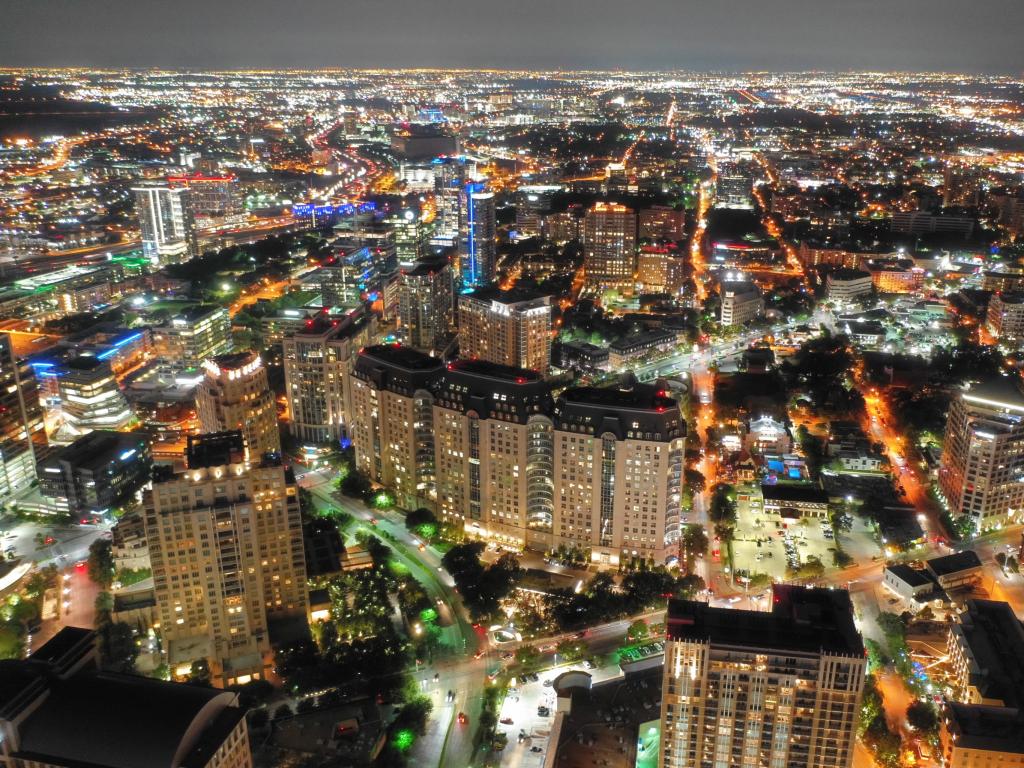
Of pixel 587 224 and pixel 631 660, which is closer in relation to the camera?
pixel 631 660

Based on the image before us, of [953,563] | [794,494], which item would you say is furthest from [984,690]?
[794,494]

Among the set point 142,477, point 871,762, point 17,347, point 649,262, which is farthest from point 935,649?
point 17,347

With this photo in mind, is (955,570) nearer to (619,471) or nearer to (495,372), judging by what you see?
(619,471)

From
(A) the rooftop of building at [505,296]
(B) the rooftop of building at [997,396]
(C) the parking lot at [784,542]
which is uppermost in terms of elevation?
(A) the rooftop of building at [505,296]

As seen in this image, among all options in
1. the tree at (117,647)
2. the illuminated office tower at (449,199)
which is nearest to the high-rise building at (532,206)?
the illuminated office tower at (449,199)

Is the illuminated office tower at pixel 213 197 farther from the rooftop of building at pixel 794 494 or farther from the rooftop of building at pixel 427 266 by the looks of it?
the rooftop of building at pixel 794 494

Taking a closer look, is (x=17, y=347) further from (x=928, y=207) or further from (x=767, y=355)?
(x=928, y=207)
